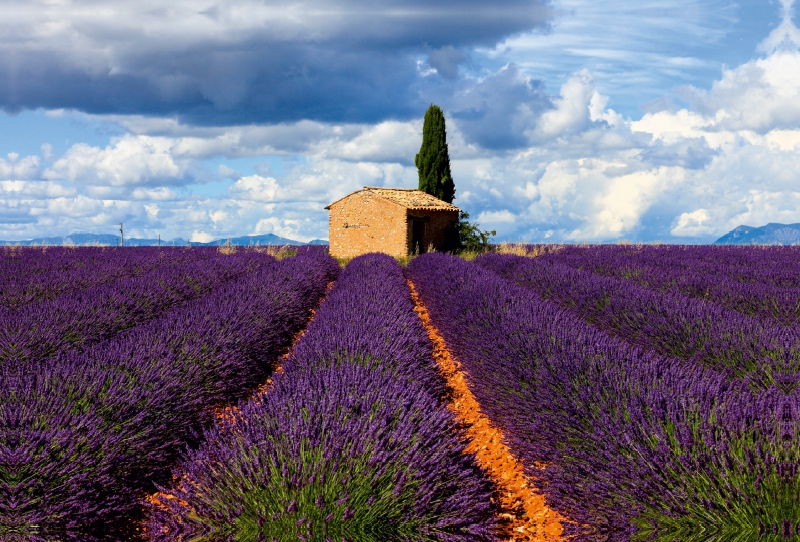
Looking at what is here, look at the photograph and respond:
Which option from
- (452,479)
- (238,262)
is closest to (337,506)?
(452,479)

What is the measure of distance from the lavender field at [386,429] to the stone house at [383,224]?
43.6 feet

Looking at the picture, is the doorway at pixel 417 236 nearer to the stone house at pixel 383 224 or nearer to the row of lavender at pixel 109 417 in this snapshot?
the stone house at pixel 383 224

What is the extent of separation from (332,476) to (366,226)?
18110 millimetres

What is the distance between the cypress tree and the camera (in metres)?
26.1

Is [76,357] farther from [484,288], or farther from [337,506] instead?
[484,288]

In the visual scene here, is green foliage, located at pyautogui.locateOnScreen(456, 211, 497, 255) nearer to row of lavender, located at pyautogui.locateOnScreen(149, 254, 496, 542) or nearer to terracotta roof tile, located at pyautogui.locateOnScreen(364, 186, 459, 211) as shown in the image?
terracotta roof tile, located at pyautogui.locateOnScreen(364, 186, 459, 211)

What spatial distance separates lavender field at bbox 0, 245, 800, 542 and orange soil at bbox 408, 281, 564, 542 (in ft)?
0.22

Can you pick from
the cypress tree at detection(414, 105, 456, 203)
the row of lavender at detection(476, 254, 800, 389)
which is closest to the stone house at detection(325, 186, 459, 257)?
the cypress tree at detection(414, 105, 456, 203)

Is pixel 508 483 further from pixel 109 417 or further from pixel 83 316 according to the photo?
pixel 83 316

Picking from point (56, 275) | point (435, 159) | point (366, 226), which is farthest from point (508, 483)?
point (435, 159)

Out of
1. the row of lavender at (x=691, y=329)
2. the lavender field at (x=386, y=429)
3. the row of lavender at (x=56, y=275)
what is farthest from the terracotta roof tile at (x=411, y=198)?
the lavender field at (x=386, y=429)

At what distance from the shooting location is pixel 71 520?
2.77m

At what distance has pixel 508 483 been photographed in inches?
154

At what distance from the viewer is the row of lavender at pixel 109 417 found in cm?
278
